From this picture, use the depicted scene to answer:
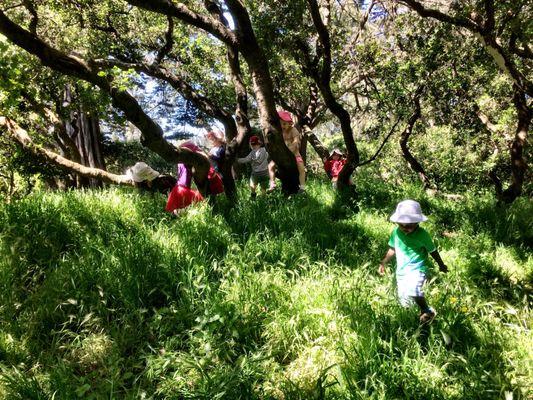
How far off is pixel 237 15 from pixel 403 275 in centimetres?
421

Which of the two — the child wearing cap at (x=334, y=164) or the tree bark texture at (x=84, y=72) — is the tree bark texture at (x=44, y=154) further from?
the child wearing cap at (x=334, y=164)

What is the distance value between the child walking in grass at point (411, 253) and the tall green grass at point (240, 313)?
5.6 inches

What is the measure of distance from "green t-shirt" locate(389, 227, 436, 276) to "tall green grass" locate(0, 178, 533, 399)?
28 cm

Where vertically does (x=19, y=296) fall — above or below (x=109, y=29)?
below

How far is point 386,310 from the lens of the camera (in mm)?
2996

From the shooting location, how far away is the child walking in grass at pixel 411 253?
3038 mm

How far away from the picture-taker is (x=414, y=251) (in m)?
3.21

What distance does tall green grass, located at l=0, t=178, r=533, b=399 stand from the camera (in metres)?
2.39

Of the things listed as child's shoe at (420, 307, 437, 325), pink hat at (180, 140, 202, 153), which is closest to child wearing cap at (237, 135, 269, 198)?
pink hat at (180, 140, 202, 153)

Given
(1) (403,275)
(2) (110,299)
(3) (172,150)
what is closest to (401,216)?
(1) (403,275)

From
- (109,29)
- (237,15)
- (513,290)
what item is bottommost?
(513,290)

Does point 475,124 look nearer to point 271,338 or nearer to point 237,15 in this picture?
point 237,15

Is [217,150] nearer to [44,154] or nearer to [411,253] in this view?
[44,154]

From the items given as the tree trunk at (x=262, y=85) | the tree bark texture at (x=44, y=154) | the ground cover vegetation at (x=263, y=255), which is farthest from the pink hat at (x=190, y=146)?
the tree bark texture at (x=44, y=154)
